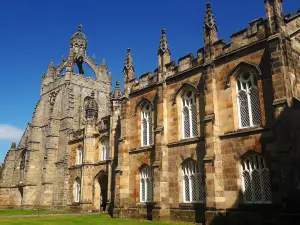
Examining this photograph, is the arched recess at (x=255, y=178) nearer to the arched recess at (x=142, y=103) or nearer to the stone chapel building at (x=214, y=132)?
the stone chapel building at (x=214, y=132)

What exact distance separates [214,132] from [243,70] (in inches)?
164

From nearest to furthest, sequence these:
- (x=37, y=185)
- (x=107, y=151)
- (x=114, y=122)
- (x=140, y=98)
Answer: (x=140, y=98), (x=114, y=122), (x=107, y=151), (x=37, y=185)

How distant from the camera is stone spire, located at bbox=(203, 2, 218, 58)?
831 inches

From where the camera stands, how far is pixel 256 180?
17.3 metres

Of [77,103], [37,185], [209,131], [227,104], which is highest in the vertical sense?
[77,103]

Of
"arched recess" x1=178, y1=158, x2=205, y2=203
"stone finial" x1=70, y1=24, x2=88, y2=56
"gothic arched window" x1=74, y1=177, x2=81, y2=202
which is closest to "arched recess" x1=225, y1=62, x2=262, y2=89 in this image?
"arched recess" x1=178, y1=158, x2=205, y2=203

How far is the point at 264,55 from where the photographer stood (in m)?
18.0

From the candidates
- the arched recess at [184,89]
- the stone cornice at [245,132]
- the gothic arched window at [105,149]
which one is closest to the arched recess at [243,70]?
the arched recess at [184,89]

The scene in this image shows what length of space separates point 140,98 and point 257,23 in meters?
11.5

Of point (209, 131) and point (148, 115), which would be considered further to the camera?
point (148, 115)

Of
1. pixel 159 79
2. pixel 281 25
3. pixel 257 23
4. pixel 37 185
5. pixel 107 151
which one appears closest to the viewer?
pixel 281 25

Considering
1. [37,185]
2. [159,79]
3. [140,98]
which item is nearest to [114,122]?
[140,98]

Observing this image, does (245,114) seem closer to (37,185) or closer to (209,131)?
(209,131)

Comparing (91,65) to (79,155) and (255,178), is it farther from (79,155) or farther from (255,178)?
(255,178)
